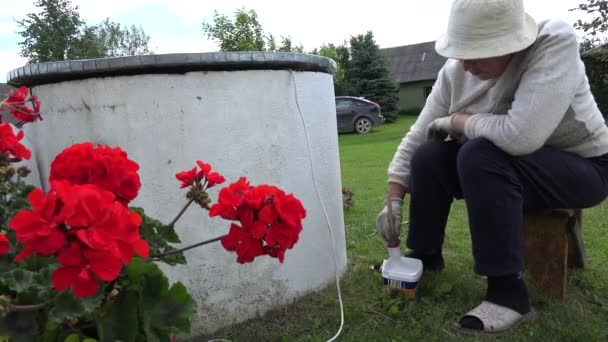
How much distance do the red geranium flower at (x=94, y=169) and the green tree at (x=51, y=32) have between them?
31687 millimetres

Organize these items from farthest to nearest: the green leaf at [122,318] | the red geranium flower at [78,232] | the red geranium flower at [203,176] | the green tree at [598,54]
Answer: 1. the green tree at [598,54]
2. the red geranium flower at [203,176]
3. the green leaf at [122,318]
4. the red geranium flower at [78,232]

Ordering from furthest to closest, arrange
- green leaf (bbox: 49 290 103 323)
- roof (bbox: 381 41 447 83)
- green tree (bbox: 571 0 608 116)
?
roof (bbox: 381 41 447 83) < green tree (bbox: 571 0 608 116) < green leaf (bbox: 49 290 103 323)

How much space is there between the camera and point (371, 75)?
85.8 feet

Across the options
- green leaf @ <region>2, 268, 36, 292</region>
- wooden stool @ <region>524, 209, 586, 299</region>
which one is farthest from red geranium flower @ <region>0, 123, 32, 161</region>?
wooden stool @ <region>524, 209, 586, 299</region>

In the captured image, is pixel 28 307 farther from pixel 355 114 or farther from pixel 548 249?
pixel 355 114

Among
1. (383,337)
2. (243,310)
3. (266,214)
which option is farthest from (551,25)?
(243,310)

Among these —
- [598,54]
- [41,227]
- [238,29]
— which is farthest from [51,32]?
[41,227]

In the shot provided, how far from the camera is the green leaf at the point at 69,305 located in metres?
0.86

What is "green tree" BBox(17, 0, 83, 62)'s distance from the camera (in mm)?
30375

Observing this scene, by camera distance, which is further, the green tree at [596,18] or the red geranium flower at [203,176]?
the green tree at [596,18]

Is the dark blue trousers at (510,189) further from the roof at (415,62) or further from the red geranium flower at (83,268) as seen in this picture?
the roof at (415,62)

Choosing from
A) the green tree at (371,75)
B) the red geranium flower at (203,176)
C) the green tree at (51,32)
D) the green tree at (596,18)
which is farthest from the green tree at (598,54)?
the green tree at (51,32)

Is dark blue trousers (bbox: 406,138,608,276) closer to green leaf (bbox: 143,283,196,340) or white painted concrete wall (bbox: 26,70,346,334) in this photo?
white painted concrete wall (bbox: 26,70,346,334)

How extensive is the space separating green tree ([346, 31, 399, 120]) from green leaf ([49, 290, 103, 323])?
2500cm
